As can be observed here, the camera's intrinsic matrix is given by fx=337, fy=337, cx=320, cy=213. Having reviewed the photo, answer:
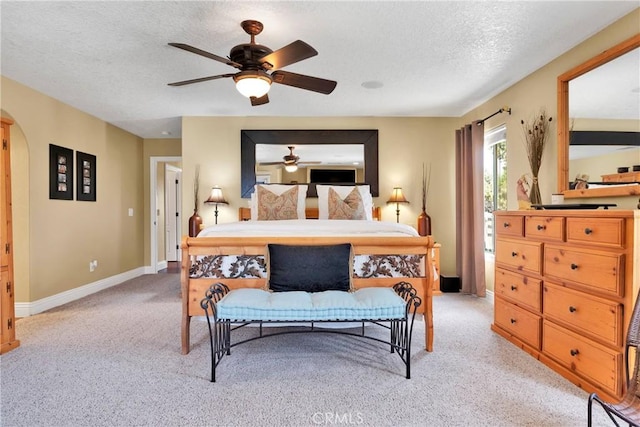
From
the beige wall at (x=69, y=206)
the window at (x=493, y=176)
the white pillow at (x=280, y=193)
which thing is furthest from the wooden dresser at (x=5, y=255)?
the window at (x=493, y=176)

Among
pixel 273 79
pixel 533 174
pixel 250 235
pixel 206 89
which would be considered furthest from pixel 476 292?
pixel 206 89

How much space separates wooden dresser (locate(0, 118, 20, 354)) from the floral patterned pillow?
2.32 m

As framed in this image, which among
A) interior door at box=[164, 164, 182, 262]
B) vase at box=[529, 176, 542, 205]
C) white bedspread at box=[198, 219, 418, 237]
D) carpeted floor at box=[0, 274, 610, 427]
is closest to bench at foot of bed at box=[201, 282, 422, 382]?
carpeted floor at box=[0, 274, 610, 427]

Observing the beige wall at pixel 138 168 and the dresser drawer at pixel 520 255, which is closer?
the dresser drawer at pixel 520 255

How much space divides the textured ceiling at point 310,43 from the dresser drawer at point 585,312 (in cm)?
193

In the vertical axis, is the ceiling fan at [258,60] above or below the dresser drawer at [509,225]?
above

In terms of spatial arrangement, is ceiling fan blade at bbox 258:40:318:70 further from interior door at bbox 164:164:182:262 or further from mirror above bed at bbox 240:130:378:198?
interior door at bbox 164:164:182:262

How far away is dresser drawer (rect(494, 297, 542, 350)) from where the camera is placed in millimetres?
2516

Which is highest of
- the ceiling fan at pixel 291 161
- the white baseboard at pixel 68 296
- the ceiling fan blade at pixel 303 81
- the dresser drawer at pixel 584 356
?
the ceiling fan blade at pixel 303 81

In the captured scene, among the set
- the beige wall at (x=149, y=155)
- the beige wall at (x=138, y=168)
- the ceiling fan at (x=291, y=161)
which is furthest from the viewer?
the beige wall at (x=149, y=155)

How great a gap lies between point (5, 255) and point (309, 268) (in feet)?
7.96

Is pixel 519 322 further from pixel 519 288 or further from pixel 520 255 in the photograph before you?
pixel 520 255

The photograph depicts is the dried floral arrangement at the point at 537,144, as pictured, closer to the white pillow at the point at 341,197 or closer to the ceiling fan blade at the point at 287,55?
the white pillow at the point at 341,197

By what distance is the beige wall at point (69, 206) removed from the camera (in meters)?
3.70
